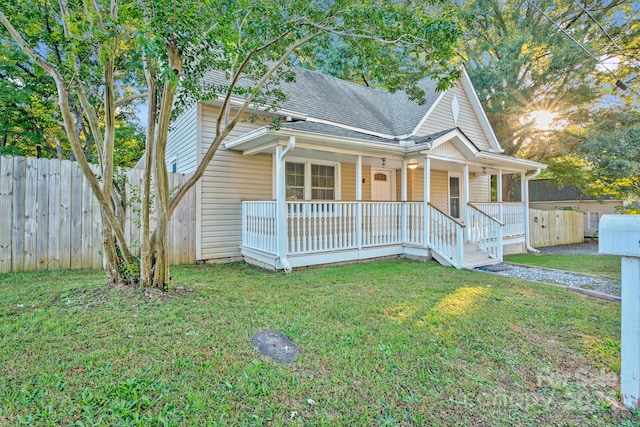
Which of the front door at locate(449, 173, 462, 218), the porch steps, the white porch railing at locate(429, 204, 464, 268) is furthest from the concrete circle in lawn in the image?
the front door at locate(449, 173, 462, 218)

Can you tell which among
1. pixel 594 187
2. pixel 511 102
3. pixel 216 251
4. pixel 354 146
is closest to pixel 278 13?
pixel 354 146

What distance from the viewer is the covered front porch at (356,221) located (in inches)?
262

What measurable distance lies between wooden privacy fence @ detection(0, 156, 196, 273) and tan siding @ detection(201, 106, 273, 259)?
165 cm

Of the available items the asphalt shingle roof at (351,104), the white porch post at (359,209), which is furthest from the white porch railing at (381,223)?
the asphalt shingle roof at (351,104)

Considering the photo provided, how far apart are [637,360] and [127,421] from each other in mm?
3411

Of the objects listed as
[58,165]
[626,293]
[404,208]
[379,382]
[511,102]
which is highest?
[511,102]

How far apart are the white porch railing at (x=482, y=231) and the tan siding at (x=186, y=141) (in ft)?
24.0

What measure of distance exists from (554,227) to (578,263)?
5909 mm

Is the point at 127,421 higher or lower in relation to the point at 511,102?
lower

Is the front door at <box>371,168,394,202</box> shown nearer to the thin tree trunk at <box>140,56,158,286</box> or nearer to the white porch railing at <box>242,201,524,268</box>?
the white porch railing at <box>242,201,524,268</box>

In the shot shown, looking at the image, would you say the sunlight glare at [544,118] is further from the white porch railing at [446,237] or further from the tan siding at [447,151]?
the white porch railing at [446,237]

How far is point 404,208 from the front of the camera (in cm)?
845

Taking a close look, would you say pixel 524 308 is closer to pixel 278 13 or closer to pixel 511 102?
pixel 278 13

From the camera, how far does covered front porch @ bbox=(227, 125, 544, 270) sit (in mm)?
6645
